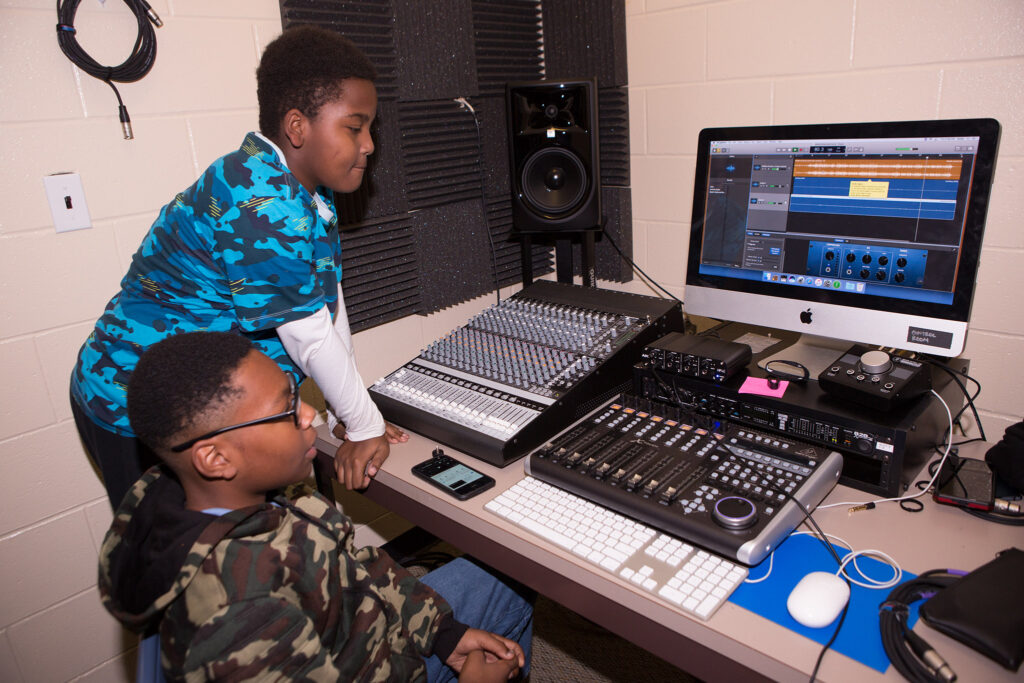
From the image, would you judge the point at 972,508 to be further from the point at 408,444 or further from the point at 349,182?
the point at 349,182

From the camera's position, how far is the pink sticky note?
1.29 meters

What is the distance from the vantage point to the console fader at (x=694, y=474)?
102cm

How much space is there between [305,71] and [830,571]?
4.07ft

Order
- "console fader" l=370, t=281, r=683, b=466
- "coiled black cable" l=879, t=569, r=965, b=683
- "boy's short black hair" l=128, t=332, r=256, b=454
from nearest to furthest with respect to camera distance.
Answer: "coiled black cable" l=879, t=569, r=965, b=683
"boy's short black hair" l=128, t=332, r=256, b=454
"console fader" l=370, t=281, r=683, b=466

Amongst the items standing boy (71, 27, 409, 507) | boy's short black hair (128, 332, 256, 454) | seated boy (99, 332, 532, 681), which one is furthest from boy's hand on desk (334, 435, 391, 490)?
boy's short black hair (128, 332, 256, 454)

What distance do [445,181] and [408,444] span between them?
3.34ft

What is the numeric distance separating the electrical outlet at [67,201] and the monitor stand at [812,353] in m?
1.54

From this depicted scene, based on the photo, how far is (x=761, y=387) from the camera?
1.32m

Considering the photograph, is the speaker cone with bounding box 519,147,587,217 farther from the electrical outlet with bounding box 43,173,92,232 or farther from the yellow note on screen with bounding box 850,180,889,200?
the electrical outlet with bounding box 43,173,92,232

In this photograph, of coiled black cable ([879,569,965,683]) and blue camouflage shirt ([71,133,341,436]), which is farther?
blue camouflage shirt ([71,133,341,436])

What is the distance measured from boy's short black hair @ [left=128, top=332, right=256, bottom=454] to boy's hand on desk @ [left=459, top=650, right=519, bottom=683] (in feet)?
Result: 1.97

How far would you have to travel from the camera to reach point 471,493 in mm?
1252

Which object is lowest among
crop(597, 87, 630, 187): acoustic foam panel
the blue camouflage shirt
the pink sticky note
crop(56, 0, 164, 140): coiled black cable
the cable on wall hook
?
the pink sticky note

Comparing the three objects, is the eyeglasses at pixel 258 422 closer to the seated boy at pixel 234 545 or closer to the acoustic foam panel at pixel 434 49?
the seated boy at pixel 234 545
